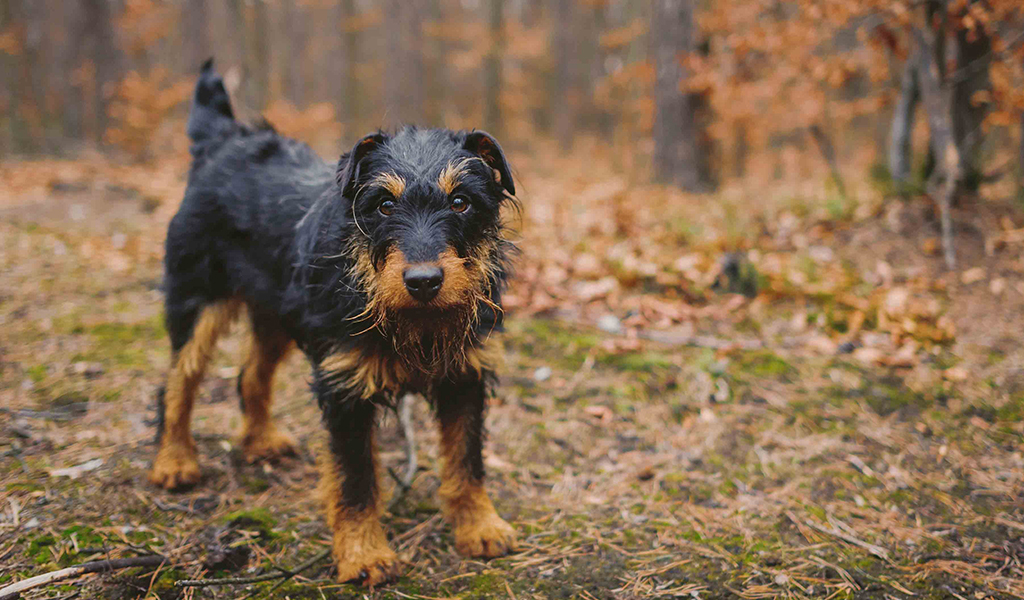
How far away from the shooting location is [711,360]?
4219 mm

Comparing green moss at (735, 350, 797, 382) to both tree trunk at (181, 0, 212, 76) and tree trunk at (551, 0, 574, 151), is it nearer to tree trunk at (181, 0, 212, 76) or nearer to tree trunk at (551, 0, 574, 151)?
tree trunk at (181, 0, 212, 76)

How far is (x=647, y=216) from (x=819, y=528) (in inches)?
183

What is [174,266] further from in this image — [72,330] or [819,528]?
[819,528]

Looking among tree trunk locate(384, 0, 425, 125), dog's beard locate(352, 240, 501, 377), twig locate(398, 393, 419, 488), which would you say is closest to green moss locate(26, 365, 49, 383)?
twig locate(398, 393, 419, 488)

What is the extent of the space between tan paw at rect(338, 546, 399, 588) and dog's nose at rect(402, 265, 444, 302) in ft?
4.17

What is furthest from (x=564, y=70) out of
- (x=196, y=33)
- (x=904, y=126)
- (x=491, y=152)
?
(x=491, y=152)

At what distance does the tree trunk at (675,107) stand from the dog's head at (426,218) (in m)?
6.27

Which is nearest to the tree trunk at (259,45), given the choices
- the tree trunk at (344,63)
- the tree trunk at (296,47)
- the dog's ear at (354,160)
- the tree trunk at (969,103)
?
the tree trunk at (296,47)

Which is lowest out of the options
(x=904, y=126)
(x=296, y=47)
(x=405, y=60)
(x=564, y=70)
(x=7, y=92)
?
(x=904, y=126)

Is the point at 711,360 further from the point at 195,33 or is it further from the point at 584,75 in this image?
the point at 584,75

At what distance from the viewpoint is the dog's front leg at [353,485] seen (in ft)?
8.78

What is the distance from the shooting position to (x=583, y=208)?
8148mm

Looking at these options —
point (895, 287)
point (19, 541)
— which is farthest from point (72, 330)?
point (895, 287)

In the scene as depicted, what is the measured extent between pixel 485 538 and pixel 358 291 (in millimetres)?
1313
